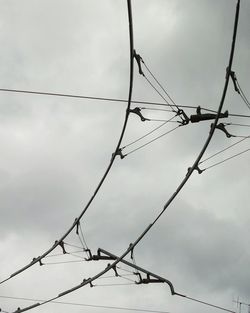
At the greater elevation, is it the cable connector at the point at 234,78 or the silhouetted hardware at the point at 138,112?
the silhouetted hardware at the point at 138,112

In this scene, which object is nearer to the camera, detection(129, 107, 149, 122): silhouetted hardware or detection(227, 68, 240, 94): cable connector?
detection(227, 68, 240, 94): cable connector

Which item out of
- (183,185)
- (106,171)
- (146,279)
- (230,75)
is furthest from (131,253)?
(230,75)

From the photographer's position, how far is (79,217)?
2359 cm

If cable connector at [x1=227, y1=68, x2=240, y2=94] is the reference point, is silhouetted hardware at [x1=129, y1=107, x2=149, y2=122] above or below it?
above

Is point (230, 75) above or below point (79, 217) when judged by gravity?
below

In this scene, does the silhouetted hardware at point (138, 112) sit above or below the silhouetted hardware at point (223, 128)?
above

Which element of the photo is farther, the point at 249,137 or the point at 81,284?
the point at 81,284

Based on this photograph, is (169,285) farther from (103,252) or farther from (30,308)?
(30,308)

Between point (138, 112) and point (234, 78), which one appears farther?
point (138, 112)

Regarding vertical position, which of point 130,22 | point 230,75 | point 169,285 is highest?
point 130,22

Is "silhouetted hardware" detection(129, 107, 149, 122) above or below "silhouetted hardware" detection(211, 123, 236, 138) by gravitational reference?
above

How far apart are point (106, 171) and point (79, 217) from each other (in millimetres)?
3338

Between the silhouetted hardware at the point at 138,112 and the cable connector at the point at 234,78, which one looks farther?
the silhouetted hardware at the point at 138,112

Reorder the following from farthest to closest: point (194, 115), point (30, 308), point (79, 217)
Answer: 1. point (79, 217)
2. point (30, 308)
3. point (194, 115)
